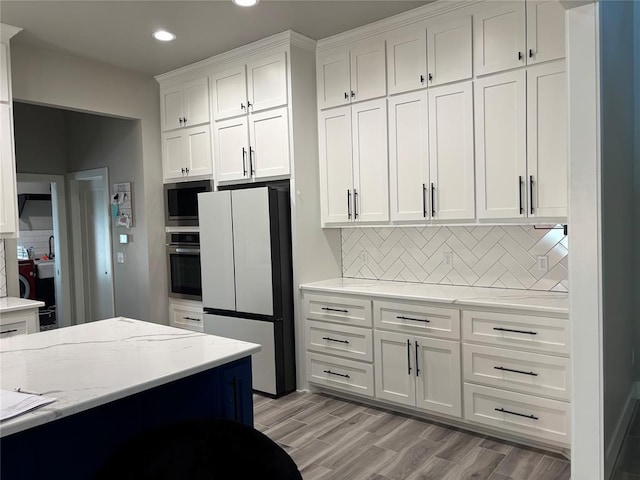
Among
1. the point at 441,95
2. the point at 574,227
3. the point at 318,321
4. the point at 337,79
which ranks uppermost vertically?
the point at 337,79

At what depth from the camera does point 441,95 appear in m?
3.31

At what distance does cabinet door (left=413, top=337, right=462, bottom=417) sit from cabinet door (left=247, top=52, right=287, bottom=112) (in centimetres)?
209

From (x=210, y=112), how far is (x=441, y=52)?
2.05 metres

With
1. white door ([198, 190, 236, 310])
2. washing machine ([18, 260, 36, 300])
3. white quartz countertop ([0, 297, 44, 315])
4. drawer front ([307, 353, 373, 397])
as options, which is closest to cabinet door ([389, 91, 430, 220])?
drawer front ([307, 353, 373, 397])

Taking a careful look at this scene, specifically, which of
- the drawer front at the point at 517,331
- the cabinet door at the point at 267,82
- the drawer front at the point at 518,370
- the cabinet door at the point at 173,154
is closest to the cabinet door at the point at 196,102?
the cabinet door at the point at 173,154

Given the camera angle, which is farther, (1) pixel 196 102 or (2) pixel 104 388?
(1) pixel 196 102

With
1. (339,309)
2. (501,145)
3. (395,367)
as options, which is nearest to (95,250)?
(339,309)

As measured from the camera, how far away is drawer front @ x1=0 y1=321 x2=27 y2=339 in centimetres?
337

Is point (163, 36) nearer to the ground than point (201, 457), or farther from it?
farther from it

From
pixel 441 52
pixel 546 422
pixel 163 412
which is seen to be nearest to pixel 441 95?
pixel 441 52

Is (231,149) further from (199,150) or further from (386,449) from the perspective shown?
(386,449)

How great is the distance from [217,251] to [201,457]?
Answer: 2798mm

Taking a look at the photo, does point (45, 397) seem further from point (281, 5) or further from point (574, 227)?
point (281, 5)

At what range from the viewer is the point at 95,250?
564 centimetres
